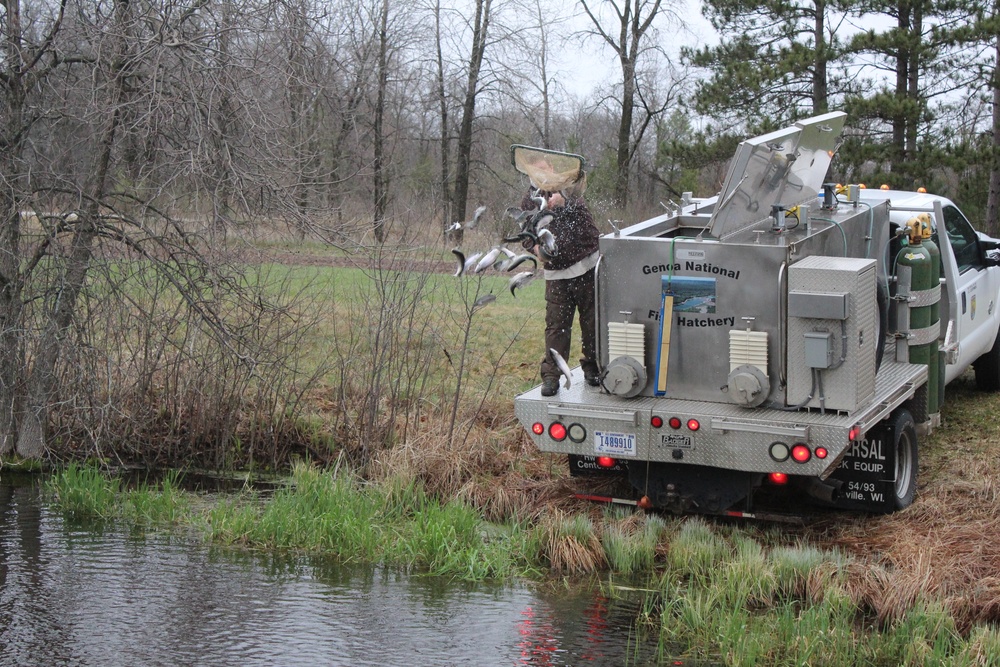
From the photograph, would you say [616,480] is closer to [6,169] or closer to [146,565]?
[146,565]

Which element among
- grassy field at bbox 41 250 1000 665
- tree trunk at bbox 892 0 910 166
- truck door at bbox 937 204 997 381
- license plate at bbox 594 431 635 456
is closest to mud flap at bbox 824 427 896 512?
grassy field at bbox 41 250 1000 665

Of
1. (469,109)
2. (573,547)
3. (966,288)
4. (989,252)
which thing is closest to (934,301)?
(966,288)

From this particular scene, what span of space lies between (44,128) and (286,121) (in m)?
2.05

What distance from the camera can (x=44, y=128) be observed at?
9.57 metres

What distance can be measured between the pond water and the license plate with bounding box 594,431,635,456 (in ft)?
3.04

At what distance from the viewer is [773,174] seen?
8.05m

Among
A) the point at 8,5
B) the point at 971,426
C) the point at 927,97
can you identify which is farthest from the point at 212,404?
the point at 927,97

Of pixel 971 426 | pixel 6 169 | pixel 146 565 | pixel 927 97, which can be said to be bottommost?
pixel 146 565

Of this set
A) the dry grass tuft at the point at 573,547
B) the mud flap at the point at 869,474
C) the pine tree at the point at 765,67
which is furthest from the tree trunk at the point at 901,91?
the dry grass tuft at the point at 573,547

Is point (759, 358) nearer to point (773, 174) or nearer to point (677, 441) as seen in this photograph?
point (677, 441)

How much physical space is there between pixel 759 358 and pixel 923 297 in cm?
195

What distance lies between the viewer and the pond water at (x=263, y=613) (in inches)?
244

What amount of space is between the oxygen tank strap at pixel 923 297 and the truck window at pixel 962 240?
4.55 feet

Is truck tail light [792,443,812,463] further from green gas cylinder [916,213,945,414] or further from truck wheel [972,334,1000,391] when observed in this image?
truck wheel [972,334,1000,391]
